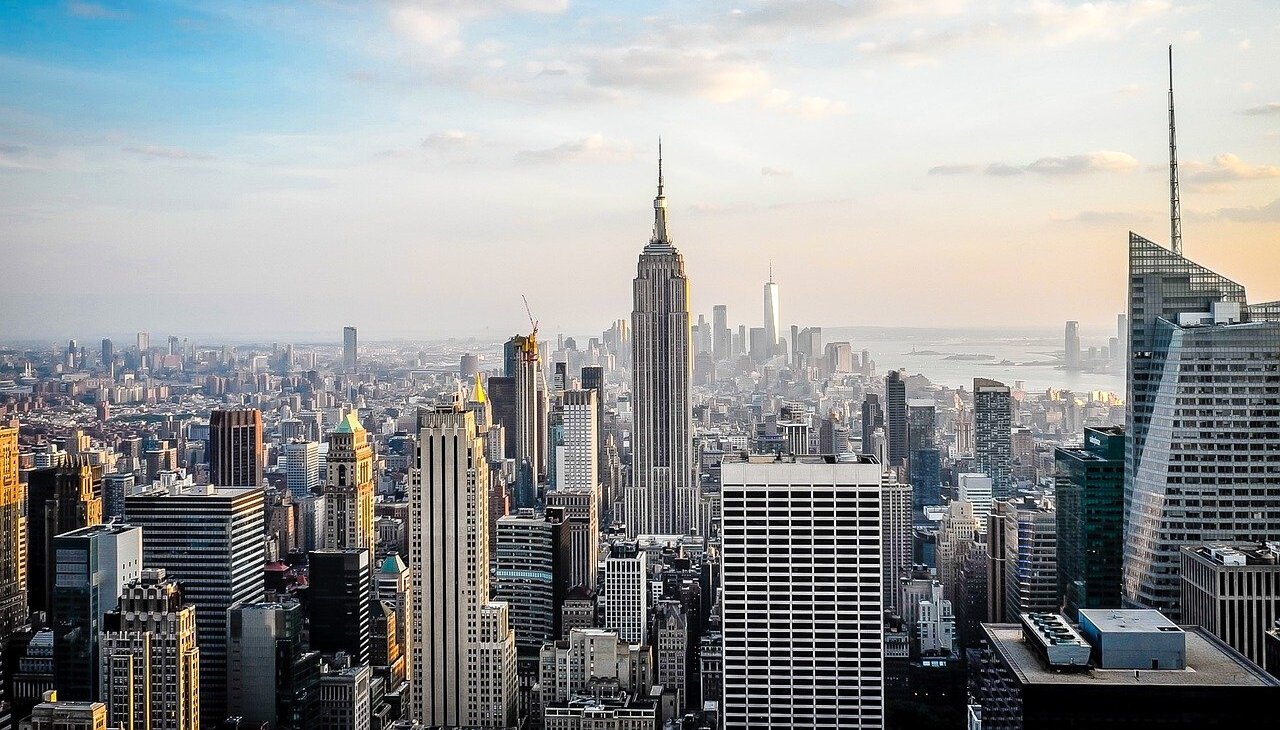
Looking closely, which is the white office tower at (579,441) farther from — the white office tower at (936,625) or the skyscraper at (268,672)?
the skyscraper at (268,672)

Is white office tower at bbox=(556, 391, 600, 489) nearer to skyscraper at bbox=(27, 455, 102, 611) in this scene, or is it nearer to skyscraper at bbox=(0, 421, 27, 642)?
skyscraper at bbox=(27, 455, 102, 611)

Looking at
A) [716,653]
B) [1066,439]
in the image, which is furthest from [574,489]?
[1066,439]

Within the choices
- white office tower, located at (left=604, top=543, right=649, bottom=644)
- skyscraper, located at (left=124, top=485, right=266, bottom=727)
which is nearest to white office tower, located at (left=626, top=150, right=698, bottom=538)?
white office tower, located at (left=604, top=543, right=649, bottom=644)

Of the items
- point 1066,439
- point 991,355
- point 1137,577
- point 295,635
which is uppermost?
point 991,355

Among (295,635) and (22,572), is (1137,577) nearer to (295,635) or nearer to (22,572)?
(295,635)

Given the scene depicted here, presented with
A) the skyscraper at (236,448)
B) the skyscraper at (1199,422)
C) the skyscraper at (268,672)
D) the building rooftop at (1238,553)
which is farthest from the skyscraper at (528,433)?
the building rooftop at (1238,553)
